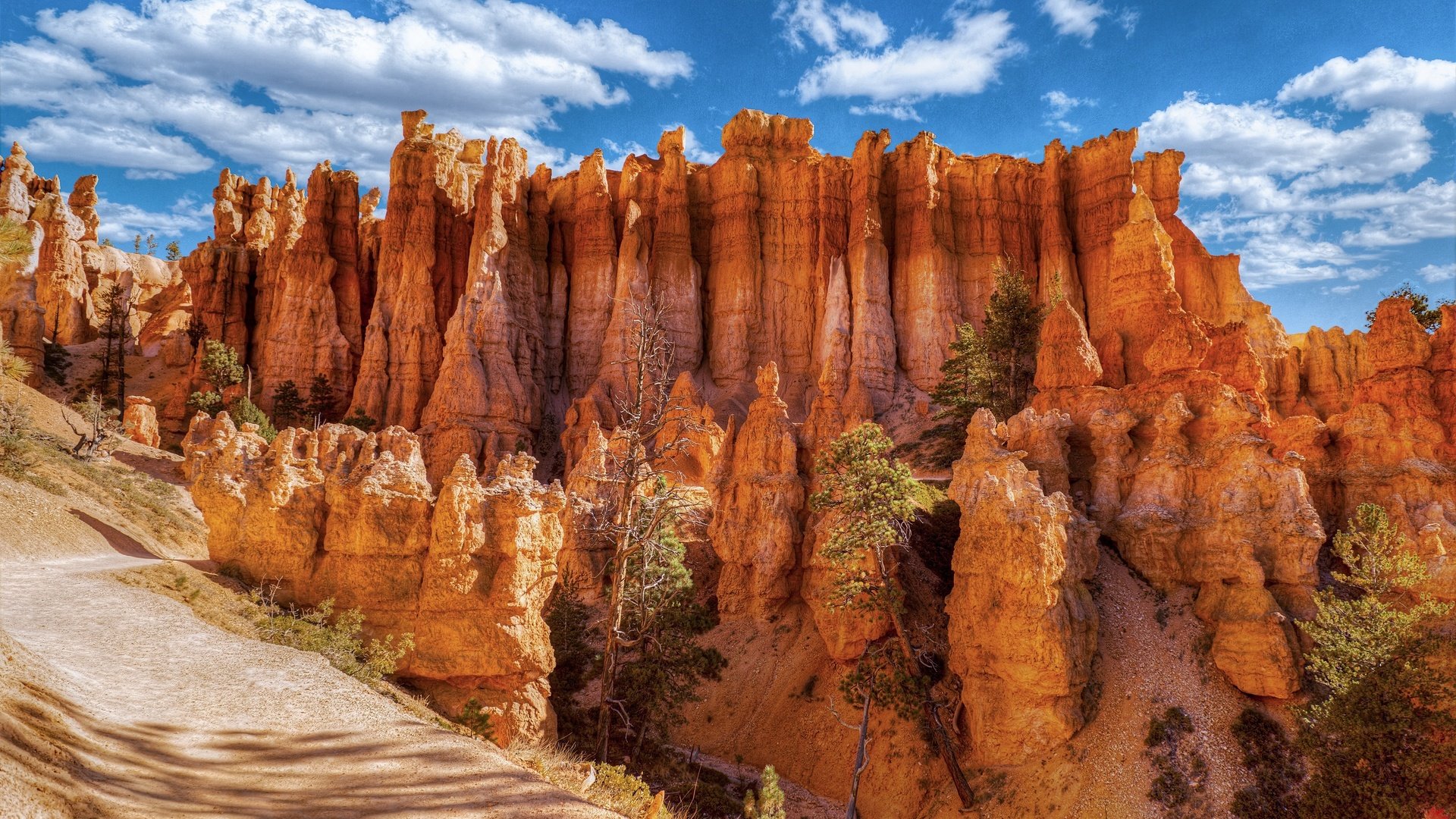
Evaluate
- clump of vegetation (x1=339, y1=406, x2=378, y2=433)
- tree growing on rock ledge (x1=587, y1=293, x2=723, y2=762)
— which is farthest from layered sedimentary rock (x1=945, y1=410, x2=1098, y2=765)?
clump of vegetation (x1=339, y1=406, x2=378, y2=433)

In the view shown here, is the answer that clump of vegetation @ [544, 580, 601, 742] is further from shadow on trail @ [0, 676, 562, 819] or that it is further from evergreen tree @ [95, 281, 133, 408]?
evergreen tree @ [95, 281, 133, 408]

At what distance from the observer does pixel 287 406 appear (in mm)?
46219

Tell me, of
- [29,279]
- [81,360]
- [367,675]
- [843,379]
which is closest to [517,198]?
[843,379]

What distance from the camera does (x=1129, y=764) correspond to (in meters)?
16.4

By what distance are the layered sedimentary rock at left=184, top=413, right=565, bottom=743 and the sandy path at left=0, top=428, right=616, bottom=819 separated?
2.21m

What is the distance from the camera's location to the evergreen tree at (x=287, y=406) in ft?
152

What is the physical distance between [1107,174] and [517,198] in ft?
117

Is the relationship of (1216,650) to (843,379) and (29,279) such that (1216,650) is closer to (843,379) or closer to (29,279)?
(843,379)

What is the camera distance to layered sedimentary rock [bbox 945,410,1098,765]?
17109mm

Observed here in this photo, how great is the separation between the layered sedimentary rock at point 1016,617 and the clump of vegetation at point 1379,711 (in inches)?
170

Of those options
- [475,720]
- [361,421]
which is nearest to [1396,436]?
[475,720]

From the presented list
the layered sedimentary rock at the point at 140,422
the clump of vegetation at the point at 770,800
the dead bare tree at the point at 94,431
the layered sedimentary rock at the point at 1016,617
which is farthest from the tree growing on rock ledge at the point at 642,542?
the layered sedimentary rock at the point at 140,422

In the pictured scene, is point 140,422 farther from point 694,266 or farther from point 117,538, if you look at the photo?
point 694,266

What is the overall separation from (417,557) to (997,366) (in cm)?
2619
